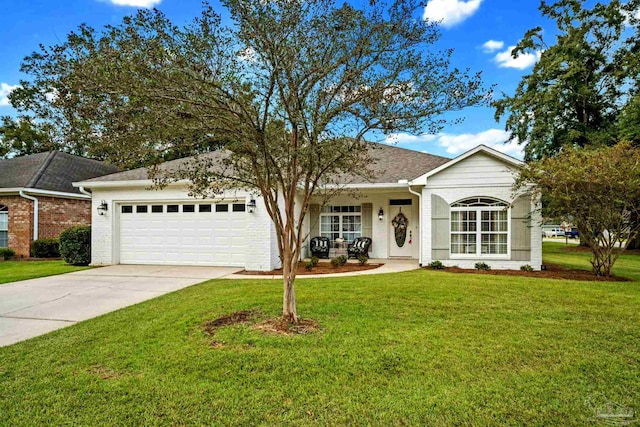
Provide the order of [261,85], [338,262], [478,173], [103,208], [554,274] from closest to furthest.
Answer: [261,85] < [554,274] < [478,173] < [338,262] < [103,208]

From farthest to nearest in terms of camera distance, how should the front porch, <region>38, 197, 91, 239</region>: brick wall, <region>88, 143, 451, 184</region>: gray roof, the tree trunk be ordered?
<region>38, 197, 91, 239</region>: brick wall, the front porch, <region>88, 143, 451, 184</region>: gray roof, the tree trunk

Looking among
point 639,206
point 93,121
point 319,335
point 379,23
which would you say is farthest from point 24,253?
point 639,206

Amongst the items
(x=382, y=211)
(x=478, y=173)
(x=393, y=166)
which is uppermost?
(x=393, y=166)

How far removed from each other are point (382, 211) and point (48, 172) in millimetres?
14823

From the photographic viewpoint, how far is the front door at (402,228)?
13.7m

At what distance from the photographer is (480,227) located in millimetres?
11203

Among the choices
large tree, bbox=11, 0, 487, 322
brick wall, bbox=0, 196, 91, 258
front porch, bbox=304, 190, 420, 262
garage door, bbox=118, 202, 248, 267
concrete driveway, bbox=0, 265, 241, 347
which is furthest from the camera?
brick wall, bbox=0, 196, 91, 258

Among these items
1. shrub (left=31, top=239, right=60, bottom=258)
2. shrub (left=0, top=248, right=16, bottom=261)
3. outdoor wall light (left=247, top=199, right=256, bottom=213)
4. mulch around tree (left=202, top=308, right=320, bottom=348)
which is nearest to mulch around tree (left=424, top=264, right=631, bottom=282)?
outdoor wall light (left=247, top=199, right=256, bottom=213)

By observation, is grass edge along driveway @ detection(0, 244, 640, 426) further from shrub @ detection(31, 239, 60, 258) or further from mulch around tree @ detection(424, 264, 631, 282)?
shrub @ detection(31, 239, 60, 258)

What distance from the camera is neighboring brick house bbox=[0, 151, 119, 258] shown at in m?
14.7

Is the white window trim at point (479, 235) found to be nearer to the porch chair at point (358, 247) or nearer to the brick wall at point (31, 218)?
the porch chair at point (358, 247)

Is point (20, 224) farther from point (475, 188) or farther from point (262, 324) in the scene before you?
point (475, 188)

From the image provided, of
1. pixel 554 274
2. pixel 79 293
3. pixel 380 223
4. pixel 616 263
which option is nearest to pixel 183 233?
pixel 79 293

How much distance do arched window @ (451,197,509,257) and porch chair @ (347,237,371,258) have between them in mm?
3159
